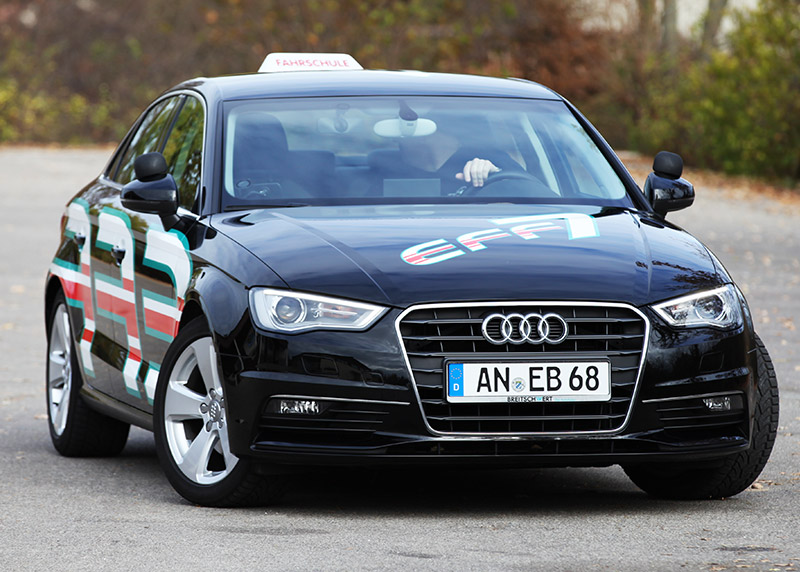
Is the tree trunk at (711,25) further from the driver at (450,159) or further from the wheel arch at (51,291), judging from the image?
the driver at (450,159)

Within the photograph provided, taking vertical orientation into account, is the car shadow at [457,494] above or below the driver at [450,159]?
below

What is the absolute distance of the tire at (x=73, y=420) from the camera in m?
7.18

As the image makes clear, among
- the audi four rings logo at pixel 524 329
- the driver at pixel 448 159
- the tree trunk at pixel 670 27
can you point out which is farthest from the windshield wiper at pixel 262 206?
the tree trunk at pixel 670 27

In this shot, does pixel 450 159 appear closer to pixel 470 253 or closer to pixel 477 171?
pixel 477 171

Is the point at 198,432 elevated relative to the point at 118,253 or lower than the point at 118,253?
lower

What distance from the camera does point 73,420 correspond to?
7.19 m

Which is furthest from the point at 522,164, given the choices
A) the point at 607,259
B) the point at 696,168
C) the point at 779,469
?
the point at 696,168

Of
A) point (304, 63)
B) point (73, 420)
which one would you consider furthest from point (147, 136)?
point (73, 420)

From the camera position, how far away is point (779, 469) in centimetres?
652

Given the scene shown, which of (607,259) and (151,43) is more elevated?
(607,259)

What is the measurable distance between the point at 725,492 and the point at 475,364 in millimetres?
1263

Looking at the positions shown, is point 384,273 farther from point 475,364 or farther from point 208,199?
point 208,199

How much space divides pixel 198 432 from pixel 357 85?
1802 mm

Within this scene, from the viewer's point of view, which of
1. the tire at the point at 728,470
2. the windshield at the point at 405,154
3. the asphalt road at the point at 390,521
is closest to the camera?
the asphalt road at the point at 390,521
